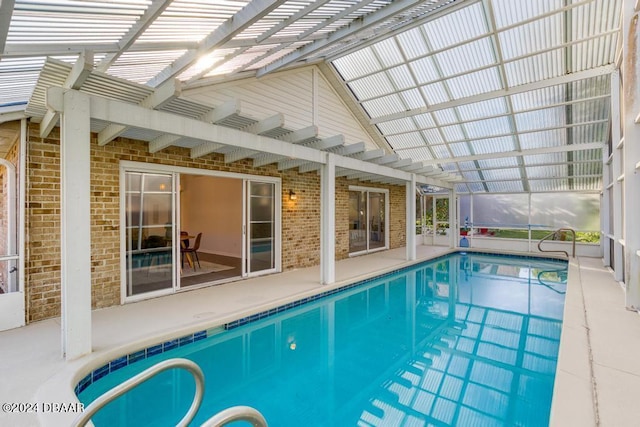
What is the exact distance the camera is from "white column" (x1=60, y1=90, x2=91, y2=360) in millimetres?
3463

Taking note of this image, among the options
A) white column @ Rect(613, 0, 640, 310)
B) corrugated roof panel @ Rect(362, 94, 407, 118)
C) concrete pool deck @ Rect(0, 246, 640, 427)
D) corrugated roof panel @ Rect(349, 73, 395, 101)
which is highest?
corrugated roof panel @ Rect(349, 73, 395, 101)

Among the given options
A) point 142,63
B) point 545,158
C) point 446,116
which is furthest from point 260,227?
point 545,158

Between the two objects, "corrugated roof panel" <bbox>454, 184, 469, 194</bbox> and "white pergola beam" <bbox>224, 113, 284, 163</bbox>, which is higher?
"white pergola beam" <bbox>224, 113, 284, 163</bbox>

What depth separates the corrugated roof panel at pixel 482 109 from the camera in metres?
9.27

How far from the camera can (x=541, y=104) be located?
8906 mm

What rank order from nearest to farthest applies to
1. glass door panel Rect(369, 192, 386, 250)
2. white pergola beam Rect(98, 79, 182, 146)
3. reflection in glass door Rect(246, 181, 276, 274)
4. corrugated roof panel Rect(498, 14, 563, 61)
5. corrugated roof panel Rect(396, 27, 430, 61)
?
white pergola beam Rect(98, 79, 182, 146), corrugated roof panel Rect(498, 14, 563, 61), reflection in glass door Rect(246, 181, 276, 274), corrugated roof panel Rect(396, 27, 430, 61), glass door panel Rect(369, 192, 386, 250)

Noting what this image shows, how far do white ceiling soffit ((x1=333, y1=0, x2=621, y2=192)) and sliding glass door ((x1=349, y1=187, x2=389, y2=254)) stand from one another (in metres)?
2.13

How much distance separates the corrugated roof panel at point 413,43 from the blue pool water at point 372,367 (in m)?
6.49

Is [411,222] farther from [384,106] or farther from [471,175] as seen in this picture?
[471,175]

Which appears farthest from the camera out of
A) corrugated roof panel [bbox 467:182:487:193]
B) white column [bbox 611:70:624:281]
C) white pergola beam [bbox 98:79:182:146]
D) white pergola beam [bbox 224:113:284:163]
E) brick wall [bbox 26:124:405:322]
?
corrugated roof panel [bbox 467:182:487:193]

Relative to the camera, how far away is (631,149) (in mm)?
4777

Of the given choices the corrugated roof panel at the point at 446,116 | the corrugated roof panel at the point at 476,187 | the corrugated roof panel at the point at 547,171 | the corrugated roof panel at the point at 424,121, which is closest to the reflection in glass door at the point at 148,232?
the corrugated roof panel at the point at 424,121

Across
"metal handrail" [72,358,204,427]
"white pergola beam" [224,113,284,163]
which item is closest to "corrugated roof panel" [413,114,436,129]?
"white pergola beam" [224,113,284,163]

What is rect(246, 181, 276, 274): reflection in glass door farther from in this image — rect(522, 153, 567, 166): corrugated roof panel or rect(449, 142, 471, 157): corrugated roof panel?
rect(522, 153, 567, 166): corrugated roof panel
